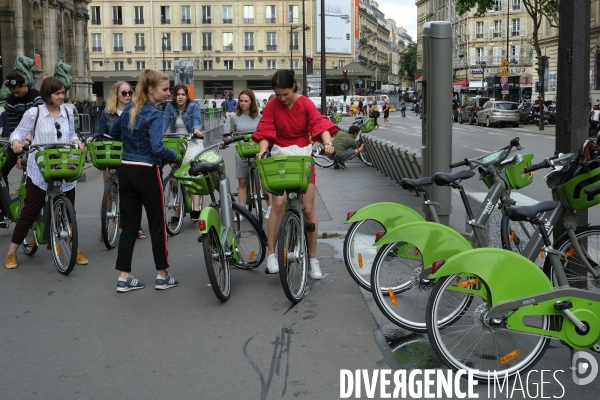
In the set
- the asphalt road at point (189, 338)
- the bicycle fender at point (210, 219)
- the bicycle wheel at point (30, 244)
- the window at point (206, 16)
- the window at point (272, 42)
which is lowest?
the asphalt road at point (189, 338)

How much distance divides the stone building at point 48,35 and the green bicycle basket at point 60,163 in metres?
26.9

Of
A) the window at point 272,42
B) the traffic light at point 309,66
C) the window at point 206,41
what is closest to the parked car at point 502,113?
the traffic light at point 309,66

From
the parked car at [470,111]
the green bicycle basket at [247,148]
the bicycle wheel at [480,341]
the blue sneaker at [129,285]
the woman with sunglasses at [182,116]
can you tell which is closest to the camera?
the bicycle wheel at [480,341]

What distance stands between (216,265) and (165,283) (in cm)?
85

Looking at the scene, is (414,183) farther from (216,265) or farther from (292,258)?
(216,265)

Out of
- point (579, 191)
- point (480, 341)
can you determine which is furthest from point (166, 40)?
point (480, 341)

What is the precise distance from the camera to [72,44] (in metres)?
51.0

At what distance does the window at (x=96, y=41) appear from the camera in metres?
96.9

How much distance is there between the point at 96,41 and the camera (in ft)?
319

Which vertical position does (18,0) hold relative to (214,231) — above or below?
above

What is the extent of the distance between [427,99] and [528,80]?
9324 cm

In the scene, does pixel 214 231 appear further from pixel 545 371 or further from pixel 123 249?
pixel 545 371

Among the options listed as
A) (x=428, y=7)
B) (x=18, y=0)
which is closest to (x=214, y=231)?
(x=18, y=0)

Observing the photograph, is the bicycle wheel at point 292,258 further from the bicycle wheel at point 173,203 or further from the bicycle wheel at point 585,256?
the bicycle wheel at point 173,203
